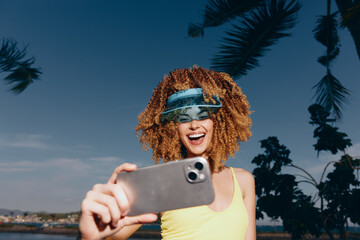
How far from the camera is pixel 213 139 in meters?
2.45

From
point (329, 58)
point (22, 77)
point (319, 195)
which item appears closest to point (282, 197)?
point (319, 195)

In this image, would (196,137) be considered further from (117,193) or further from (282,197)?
(282,197)

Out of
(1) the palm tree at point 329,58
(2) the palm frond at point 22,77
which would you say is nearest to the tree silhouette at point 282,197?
(1) the palm tree at point 329,58

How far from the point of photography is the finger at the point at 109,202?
3.59 feet

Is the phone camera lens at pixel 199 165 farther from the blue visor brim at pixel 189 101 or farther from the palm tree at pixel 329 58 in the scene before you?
the palm tree at pixel 329 58

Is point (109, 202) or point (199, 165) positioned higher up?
point (199, 165)

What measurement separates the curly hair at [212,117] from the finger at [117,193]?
1.34 metres

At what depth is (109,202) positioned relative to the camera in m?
1.10

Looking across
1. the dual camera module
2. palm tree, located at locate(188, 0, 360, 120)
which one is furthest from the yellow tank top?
palm tree, located at locate(188, 0, 360, 120)

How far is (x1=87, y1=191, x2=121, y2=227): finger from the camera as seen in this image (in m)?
1.09

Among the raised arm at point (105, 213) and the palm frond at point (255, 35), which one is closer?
the raised arm at point (105, 213)

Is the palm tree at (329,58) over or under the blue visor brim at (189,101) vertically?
over

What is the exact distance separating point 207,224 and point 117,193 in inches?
37.2

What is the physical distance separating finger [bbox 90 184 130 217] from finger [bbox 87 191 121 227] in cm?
1
